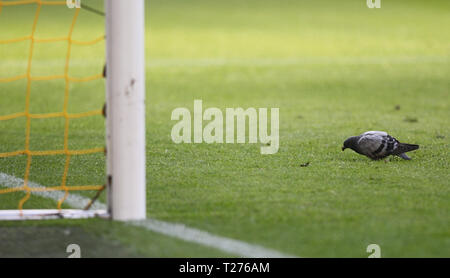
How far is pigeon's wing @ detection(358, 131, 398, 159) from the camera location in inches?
192

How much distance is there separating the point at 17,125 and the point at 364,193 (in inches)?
152

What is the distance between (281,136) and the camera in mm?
6148

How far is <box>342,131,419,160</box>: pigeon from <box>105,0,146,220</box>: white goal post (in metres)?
1.85

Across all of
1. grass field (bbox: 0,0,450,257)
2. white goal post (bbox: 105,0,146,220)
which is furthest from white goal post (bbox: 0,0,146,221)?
grass field (bbox: 0,0,450,257)

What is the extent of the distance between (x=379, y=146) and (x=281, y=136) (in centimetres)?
139

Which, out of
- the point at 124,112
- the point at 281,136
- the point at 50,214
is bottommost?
the point at 50,214

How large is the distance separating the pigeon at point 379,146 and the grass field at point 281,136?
0.08m

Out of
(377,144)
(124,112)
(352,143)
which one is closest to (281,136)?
(352,143)

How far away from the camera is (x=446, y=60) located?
11.9m

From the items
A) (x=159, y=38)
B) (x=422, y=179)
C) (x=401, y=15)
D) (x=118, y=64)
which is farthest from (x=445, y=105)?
(x=401, y=15)

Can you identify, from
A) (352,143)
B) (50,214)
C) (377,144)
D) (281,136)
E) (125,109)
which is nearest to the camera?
(125,109)

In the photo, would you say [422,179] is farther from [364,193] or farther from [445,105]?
[445,105]

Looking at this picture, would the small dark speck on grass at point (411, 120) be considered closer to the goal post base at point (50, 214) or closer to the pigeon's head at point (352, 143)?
the pigeon's head at point (352, 143)

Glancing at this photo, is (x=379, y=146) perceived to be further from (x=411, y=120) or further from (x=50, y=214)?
(x=411, y=120)
